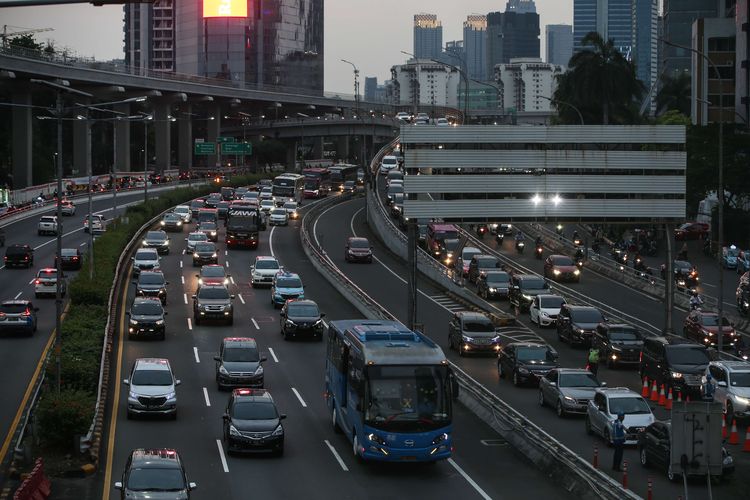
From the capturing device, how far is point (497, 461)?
2980 cm

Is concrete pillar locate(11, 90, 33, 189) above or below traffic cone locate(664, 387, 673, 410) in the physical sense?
above

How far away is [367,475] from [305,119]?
154720 millimetres

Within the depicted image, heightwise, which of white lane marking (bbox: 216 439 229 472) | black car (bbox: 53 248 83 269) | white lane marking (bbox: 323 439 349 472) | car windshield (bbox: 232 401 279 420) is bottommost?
white lane marking (bbox: 323 439 349 472)

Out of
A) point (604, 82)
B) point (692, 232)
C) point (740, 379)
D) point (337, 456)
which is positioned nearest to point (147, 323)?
point (337, 456)

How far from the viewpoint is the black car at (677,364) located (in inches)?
1478

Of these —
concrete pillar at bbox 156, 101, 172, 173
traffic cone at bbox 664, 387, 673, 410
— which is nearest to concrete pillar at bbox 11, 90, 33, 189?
concrete pillar at bbox 156, 101, 172, 173

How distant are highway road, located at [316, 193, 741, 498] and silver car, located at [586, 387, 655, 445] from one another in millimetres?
405

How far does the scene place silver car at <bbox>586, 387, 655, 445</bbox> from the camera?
101 ft

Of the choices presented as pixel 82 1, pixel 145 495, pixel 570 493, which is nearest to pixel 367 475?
pixel 570 493

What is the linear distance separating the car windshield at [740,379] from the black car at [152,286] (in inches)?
1150

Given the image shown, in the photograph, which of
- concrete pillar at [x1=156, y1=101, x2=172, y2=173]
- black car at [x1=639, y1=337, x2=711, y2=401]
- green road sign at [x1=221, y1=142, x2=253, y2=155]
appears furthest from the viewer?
green road sign at [x1=221, y1=142, x2=253, y2=155]

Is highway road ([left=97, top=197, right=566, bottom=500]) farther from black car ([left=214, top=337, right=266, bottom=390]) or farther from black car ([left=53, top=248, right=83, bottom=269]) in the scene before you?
black car ([left=53, top=248, right=83, bottom=269])

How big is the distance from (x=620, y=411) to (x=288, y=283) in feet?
92.7

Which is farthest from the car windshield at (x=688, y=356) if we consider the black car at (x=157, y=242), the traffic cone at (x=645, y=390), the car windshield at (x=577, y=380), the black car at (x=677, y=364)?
the black car at (x=157, y=242)
